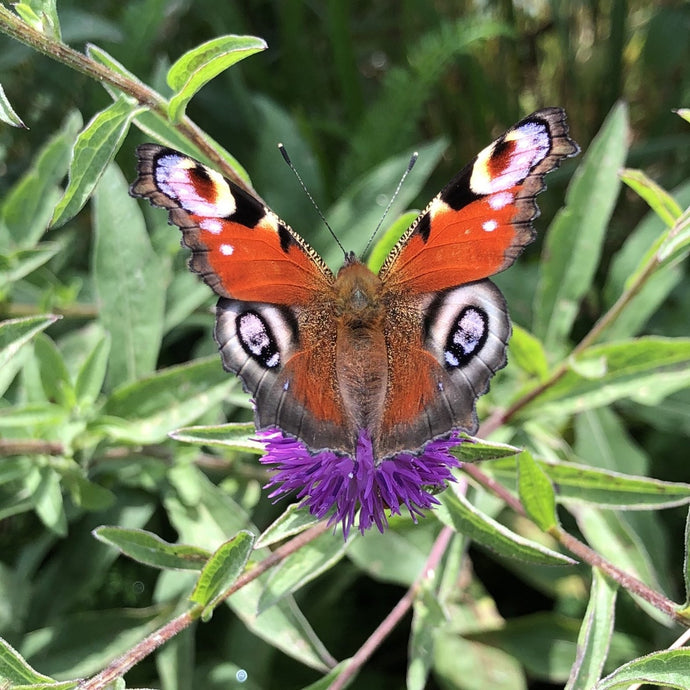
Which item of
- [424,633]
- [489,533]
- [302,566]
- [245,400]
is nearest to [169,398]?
[245,400]

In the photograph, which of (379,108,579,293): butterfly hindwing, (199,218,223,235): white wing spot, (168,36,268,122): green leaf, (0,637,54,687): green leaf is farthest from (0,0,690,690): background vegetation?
(379,108,579,293): butterfly hindwing

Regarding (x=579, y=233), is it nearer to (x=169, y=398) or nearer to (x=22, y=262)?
(x=169, y=398)

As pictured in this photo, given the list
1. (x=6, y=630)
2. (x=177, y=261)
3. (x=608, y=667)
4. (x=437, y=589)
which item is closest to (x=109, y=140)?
(x=177, y=261)

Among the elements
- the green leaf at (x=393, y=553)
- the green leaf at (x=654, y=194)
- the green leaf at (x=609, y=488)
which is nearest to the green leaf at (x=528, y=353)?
the green leaf at (x=609, y=488)

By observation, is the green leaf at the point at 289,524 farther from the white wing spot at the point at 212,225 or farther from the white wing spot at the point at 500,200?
the white wing spot at the point at 500,200

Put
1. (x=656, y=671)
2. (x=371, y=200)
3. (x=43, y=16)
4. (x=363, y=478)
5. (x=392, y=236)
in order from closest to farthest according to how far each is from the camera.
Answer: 1. (x=656, y=671)
2. (x=43, y=16)
3. (x=363, y=478)
4. (x=392, y=236)
5. (x=371, y=200)

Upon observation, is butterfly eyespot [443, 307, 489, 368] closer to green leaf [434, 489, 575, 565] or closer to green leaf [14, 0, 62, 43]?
green leaf [434, 489, 575, 565]

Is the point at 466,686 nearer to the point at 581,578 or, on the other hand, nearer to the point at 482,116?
the point at 581,578

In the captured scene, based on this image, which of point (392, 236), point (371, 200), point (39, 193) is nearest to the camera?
point (392, 236)
